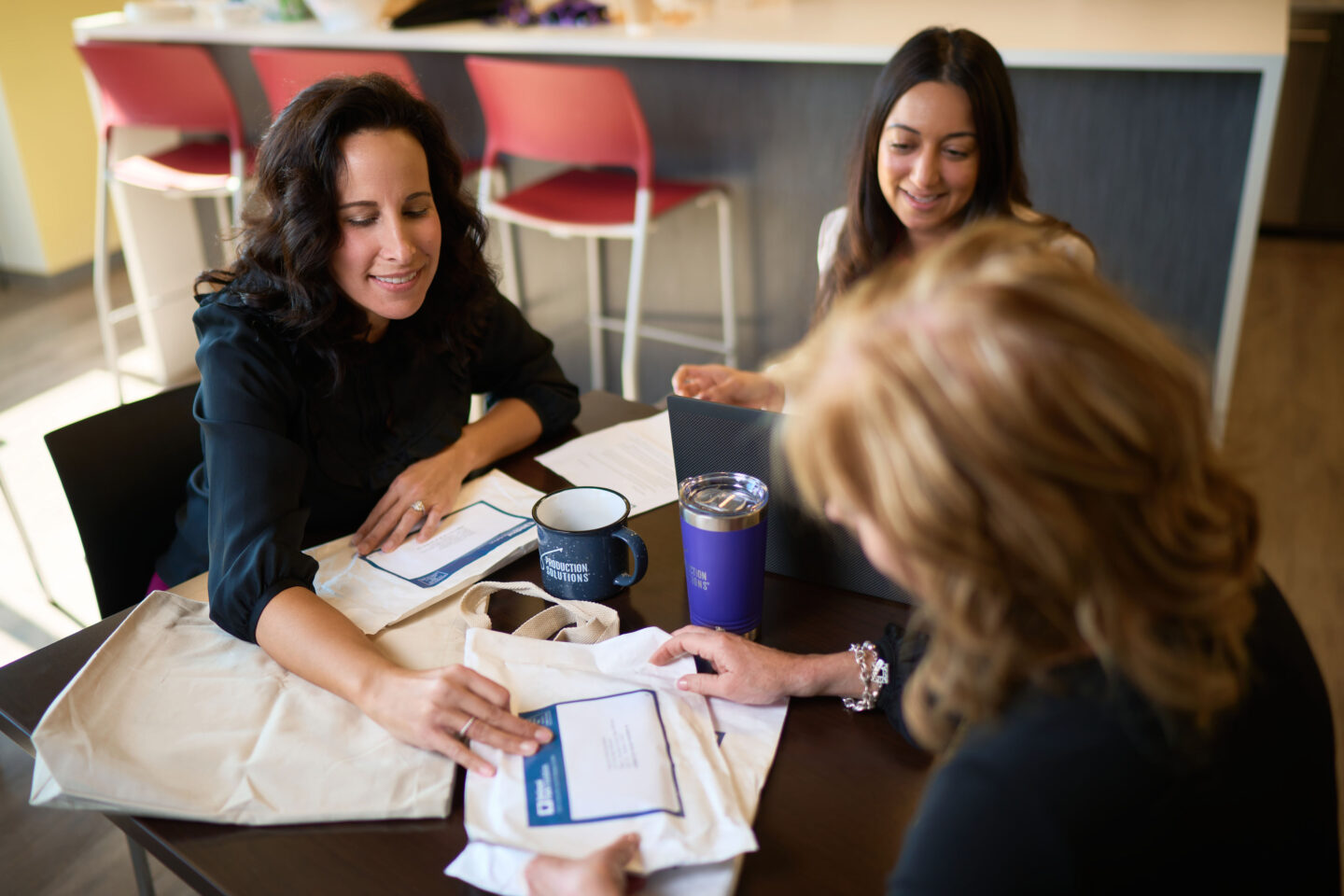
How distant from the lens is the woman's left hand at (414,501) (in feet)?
3.68

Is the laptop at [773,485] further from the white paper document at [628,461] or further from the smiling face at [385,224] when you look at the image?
the smiling face at [385,224]

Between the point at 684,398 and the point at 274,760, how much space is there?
47 cm

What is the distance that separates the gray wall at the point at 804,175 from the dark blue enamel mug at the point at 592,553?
3.94ft

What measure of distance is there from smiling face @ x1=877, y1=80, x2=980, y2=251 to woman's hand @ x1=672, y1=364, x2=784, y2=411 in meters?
0.38

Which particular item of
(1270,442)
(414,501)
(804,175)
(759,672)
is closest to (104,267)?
(804,175)

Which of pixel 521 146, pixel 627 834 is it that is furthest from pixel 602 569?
pixel 521 146

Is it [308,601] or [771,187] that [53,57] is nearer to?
[771,187]

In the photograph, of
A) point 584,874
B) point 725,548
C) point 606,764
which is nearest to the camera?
point 584,874

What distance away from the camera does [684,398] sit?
994 mm

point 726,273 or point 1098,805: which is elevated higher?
point 1098,805

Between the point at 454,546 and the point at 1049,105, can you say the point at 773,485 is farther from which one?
the point at 1049,105

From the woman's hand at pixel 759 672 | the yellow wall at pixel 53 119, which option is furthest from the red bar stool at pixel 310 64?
the yellow wall at pixel 53 119

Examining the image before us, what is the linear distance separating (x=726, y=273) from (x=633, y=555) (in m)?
1.71

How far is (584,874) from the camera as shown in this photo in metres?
0.66
